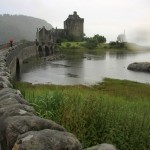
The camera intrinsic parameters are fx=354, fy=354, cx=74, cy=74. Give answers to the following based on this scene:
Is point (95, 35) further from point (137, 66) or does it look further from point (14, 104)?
point (14, 104)

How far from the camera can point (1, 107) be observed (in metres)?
8.99

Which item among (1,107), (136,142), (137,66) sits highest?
(1,107)

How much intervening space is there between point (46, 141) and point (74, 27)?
185 m

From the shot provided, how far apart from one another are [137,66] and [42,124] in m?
71.2

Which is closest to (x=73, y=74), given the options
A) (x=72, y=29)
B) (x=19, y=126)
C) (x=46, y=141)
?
(x=19, y=126)

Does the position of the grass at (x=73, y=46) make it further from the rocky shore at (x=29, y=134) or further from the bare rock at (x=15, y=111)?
the rocky shore at (x=29, y=134)

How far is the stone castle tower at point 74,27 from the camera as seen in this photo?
18800 centimetres

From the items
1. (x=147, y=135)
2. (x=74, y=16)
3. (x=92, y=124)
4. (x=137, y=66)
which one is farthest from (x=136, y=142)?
(x=74, y=16)

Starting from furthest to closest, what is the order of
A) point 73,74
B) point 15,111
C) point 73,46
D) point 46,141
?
point 73,46 < point 73,74 < point 15,111 < point 46,141

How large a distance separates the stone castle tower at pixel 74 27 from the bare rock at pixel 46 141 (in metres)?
181

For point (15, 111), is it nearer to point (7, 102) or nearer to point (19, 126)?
point (19, 126)

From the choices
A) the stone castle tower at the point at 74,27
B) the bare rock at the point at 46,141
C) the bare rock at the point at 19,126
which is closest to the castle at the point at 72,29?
the stone castle tower at the point at 74,27

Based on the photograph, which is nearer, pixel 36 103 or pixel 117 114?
pixel 117 114

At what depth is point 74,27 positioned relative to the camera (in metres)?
190
